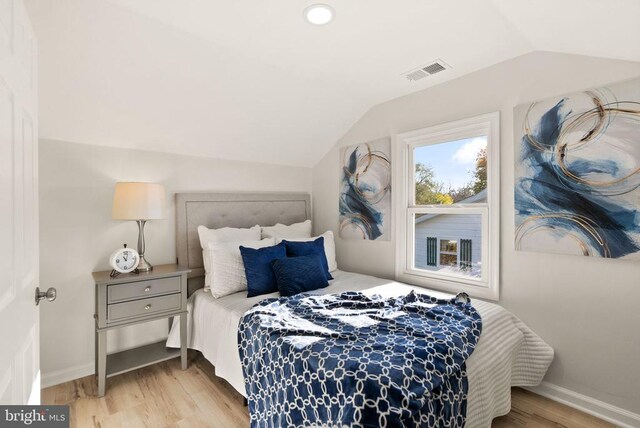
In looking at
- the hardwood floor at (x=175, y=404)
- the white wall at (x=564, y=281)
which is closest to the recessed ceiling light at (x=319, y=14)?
the white wall at (x=564, y=281)

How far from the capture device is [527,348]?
215 centimetres

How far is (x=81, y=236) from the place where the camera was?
2527 mm

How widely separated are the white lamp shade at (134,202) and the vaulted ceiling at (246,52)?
0.46 metres

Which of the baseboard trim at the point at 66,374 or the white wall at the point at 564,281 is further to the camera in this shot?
the baseboard trim at the point at 66,374

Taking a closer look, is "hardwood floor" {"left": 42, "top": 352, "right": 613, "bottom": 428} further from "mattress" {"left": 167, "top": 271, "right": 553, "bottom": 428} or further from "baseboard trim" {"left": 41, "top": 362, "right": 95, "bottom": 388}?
"mattress" {"left": 167, "top": 271, "right": 553, "bottom": 428}

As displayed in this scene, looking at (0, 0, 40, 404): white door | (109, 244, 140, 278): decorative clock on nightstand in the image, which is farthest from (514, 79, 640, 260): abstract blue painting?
(109, 244, 140, 278): decorative clock on nightstand

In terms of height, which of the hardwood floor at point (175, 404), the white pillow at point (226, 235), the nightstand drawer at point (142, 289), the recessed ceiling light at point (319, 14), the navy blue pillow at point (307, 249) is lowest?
the hardwood floor at point (175, 404)

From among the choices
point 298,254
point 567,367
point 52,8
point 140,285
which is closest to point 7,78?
point 52,8

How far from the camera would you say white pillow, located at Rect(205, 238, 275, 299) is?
257 centimetres

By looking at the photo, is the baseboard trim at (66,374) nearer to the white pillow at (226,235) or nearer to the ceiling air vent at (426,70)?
the white pillow at (226,235)

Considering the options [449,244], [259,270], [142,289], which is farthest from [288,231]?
[449,244]

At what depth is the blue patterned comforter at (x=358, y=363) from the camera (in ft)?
4.24

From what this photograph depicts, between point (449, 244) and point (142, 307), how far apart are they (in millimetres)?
2477

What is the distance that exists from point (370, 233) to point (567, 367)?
182 centimetres
